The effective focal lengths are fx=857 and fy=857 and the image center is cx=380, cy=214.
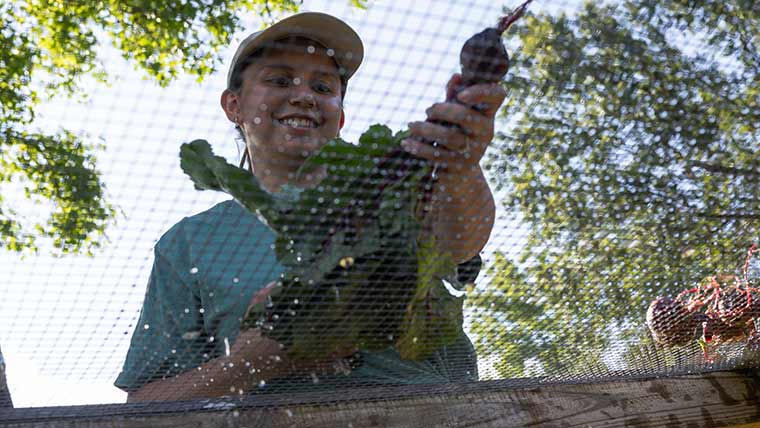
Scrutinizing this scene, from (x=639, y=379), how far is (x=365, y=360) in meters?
0.61

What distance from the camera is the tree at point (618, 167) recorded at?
124cm

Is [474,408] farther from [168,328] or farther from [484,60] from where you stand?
[484,60]

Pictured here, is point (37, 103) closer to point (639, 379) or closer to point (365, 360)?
point (365, 360)

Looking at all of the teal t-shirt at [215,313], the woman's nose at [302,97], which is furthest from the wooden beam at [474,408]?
the woman's nose at [302,97]

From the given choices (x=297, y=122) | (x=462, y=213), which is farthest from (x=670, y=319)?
(x=297, y=122)

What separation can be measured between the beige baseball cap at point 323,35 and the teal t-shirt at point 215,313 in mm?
363

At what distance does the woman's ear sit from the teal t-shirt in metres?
0.40

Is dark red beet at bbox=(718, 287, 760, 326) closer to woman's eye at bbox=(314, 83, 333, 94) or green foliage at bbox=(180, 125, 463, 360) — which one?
green foliage at bbox=(180, 125, 463, 360)

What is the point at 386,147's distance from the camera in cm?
118

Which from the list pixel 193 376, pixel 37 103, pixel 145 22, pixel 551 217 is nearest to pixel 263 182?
pixel 193 376

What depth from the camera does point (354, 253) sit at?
1158 millimetres

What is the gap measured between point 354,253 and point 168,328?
0.45 meters

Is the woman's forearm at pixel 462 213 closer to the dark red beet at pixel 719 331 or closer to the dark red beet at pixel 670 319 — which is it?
the dark red beet at pixel 670 319

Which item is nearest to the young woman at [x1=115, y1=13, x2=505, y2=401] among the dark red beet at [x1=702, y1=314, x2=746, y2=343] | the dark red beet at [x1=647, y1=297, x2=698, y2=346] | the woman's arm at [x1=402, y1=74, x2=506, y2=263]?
the woman's arm at [x1=402, y1=74, x2=506, y2=263]
